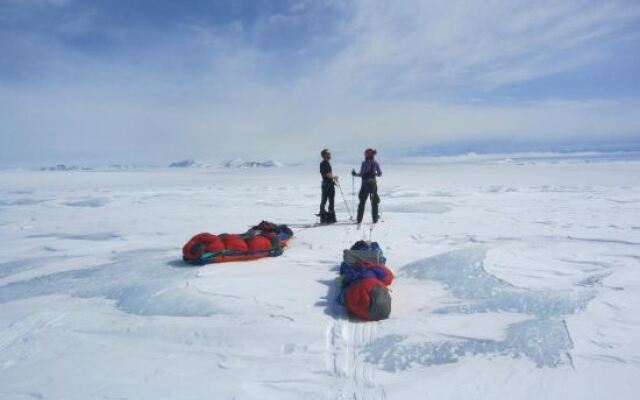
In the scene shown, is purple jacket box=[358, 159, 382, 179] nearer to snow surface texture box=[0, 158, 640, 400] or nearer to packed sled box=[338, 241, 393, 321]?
snow surface texture box=[0, 158, 640, 400]

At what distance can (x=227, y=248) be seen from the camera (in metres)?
5.65

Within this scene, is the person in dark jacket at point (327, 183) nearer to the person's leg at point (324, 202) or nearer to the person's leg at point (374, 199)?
the person's leg at point (324, 202)

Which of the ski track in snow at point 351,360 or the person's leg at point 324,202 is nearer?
the ski track in snow at point 351,360

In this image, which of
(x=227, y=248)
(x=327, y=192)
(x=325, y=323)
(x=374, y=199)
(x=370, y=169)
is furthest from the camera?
(x=327, y=192)

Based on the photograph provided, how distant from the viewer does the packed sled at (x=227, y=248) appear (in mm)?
5543

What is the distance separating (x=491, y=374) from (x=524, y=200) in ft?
35.9

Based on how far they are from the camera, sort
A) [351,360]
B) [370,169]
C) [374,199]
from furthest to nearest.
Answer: [374,199], [370,169], [351,360]

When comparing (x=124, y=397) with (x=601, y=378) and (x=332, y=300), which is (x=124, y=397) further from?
(x=601, y=378)

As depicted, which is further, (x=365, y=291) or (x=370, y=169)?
(x=370, y=169)

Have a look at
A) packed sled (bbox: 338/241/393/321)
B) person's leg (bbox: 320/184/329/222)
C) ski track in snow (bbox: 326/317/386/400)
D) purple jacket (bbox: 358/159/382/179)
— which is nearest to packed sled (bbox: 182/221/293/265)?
packed sled (bbox: 338/241/393/321)

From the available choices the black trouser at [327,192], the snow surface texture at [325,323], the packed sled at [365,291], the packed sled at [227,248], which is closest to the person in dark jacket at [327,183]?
the black trouser at [327,192]

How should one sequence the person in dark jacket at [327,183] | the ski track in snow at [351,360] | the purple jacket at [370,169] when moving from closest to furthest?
the ski track in snow at [351,360]
the purple jacket at [370,169]
the person in dark jacket at [327,183]

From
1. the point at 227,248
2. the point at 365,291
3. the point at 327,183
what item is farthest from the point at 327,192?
the point at 365,291

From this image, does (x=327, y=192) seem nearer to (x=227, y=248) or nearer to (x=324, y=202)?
(x=324, y=202)
